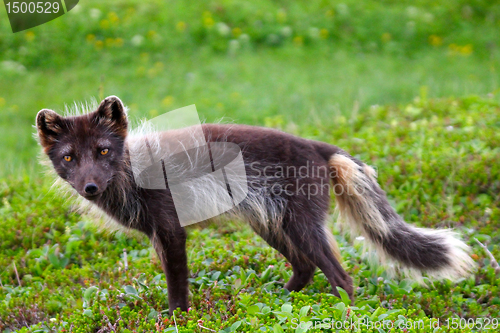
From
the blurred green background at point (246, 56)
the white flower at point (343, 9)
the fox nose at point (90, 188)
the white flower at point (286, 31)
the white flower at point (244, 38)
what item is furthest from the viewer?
the white flower at point (343, 9)

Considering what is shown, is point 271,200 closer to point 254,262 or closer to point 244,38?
point 254,262

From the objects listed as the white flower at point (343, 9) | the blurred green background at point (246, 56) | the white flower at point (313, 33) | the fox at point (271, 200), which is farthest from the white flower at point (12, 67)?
the fox at point (271, 200)

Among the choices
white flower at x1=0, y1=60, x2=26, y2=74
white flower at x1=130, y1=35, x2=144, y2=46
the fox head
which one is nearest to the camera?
the fox head

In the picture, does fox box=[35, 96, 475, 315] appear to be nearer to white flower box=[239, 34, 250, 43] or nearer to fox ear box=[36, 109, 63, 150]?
fox ear box=[36, 109, 63, 150]

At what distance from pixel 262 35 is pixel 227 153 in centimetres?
898

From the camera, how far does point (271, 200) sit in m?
4.24

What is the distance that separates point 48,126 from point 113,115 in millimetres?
507

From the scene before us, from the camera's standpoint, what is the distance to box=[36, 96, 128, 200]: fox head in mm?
3756

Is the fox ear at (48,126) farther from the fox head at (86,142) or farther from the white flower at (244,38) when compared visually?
the white flower at (244,38)

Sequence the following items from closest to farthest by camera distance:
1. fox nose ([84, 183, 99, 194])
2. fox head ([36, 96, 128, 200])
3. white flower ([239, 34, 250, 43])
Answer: fox nose ([84, 183, 99, 194]) → fox head ([36, 96, 128, 200]) → white flower ([239, 34, 250, 43])

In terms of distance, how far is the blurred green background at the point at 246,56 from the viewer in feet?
33.0

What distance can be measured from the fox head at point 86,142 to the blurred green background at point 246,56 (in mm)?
5329

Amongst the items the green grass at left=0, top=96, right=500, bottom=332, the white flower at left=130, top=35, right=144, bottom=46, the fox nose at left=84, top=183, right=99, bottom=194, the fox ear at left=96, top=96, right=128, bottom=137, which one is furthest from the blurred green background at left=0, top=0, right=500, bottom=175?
the fox nose at left=84, top=183, right=99, bottom=194

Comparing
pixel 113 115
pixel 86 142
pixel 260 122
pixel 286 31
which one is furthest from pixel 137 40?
pixel 86 142
